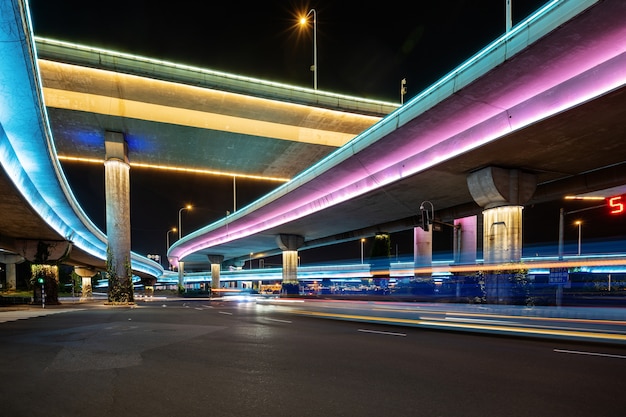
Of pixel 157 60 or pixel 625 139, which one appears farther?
pixel 157 60

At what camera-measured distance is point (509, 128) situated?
14.6m

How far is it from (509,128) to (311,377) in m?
12.6

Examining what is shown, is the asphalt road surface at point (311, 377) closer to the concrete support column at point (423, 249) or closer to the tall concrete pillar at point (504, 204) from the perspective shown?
the tall concrete pillar at point (504, 204)

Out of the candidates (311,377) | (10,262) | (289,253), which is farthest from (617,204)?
(10,262)

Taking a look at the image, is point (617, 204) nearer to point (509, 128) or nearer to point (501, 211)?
point (501, 211)

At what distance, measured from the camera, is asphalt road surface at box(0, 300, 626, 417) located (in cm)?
463

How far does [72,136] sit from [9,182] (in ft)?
51.8

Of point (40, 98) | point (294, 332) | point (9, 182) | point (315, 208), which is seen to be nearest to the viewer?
point (294, 332)

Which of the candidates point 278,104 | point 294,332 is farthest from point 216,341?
point 278,104

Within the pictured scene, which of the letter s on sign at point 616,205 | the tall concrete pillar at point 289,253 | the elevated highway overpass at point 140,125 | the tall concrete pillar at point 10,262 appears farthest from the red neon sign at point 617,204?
the tall concrete pillar at point 10,262

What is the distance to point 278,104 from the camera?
3097 centimetres

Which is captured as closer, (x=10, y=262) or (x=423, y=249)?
(x=423, y=249)

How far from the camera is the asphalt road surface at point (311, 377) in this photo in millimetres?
4633

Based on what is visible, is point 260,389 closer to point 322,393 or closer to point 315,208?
point 322,393
